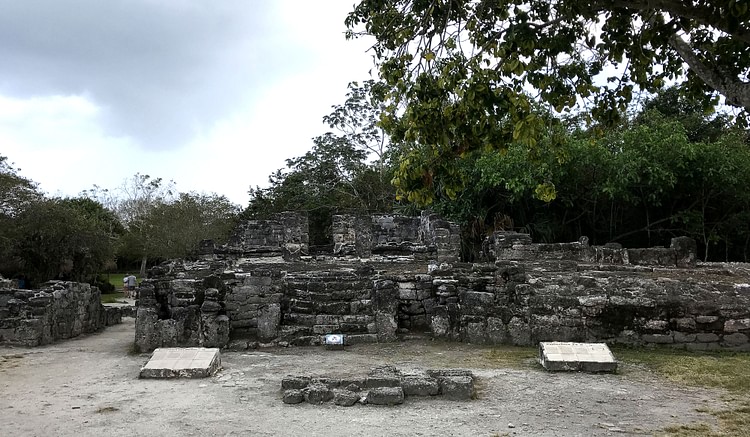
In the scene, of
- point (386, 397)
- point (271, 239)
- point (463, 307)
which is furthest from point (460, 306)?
point (271, 239)

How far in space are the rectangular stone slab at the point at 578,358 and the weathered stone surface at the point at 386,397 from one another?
225 centimetres

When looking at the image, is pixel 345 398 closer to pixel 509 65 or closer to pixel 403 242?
pixel 509 65

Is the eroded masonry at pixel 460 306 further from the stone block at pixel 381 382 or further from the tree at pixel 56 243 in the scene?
the tree at pixel 56 243

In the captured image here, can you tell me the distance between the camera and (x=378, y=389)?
5.90m

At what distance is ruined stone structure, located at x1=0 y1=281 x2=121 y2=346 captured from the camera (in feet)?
33.7

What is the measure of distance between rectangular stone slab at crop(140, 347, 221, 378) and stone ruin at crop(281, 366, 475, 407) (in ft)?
4.10

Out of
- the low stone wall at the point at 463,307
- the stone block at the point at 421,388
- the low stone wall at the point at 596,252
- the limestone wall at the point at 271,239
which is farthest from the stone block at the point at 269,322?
the limestone wall at the point at 271,239

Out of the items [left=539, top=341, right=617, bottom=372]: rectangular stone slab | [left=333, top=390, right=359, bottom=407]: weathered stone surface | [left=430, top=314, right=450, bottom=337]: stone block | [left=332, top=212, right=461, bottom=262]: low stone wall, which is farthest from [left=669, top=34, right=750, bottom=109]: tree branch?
[left=332, top=212, right=461, bottom=262]: low stone wall

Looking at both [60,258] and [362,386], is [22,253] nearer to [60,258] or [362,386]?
[60,258]

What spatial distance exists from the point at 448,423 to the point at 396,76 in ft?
10.5

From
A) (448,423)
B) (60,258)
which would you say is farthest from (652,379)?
(60,258)

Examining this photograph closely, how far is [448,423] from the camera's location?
17.1 feet

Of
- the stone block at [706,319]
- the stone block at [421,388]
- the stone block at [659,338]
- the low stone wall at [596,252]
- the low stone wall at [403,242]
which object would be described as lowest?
the stone block at [421,388]

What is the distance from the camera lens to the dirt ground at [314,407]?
5.08 metres
